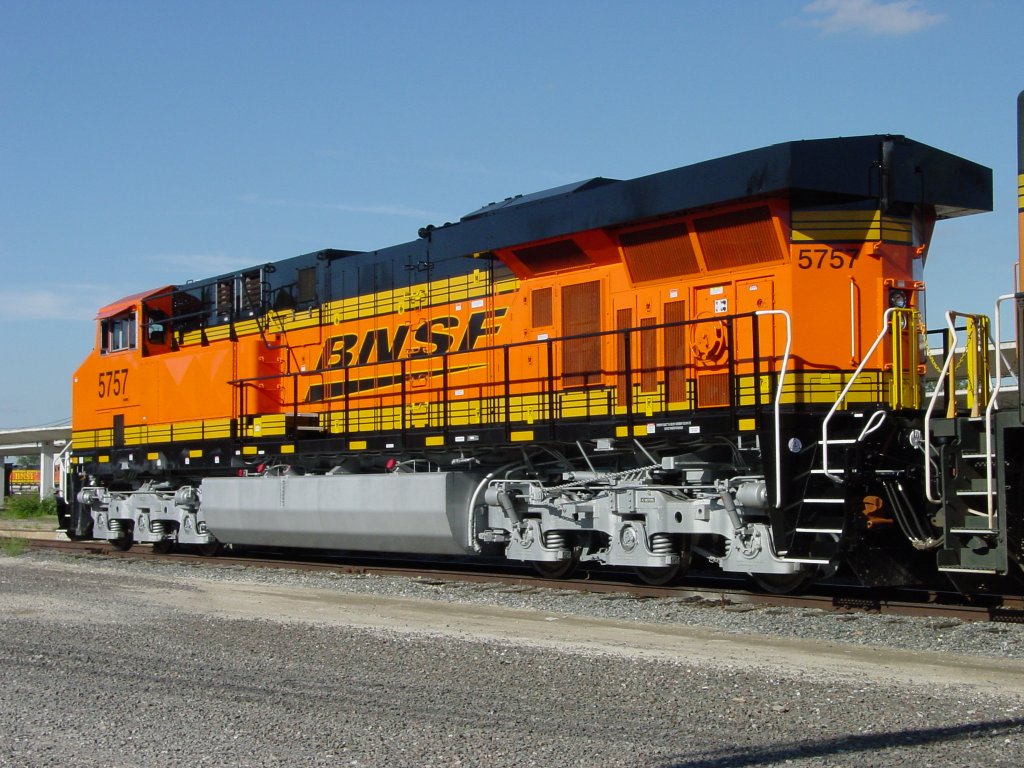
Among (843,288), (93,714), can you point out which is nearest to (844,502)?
(843,288)

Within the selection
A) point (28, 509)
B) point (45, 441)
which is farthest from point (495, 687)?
point (45, 441)

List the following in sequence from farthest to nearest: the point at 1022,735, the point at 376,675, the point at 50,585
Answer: the point at 50,585
the point at 376,675
the point at 1022,735

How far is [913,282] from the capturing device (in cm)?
988

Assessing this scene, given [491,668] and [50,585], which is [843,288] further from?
[50,585]

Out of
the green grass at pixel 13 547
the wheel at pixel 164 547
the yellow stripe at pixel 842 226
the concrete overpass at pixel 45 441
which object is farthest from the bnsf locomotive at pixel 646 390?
the concrete overpass at pixel 45 441

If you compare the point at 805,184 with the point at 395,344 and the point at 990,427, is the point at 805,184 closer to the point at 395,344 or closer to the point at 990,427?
the point at 990,427

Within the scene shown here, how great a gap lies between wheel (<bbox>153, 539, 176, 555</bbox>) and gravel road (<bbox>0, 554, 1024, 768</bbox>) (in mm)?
6547

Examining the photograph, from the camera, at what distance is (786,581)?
9984 millimetres

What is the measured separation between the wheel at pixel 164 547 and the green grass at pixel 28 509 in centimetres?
1873

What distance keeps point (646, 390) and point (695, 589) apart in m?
1.83

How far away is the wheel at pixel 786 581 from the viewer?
9797mm

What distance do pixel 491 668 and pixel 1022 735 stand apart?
2891mm

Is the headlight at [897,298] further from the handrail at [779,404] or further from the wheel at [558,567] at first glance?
the wheel at [558,567]

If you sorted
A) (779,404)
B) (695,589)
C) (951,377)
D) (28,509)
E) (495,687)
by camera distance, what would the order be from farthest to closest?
1. (28,509)
2. (695,589)
3. (779,404)
4. (951,377)
5. (495,687)
